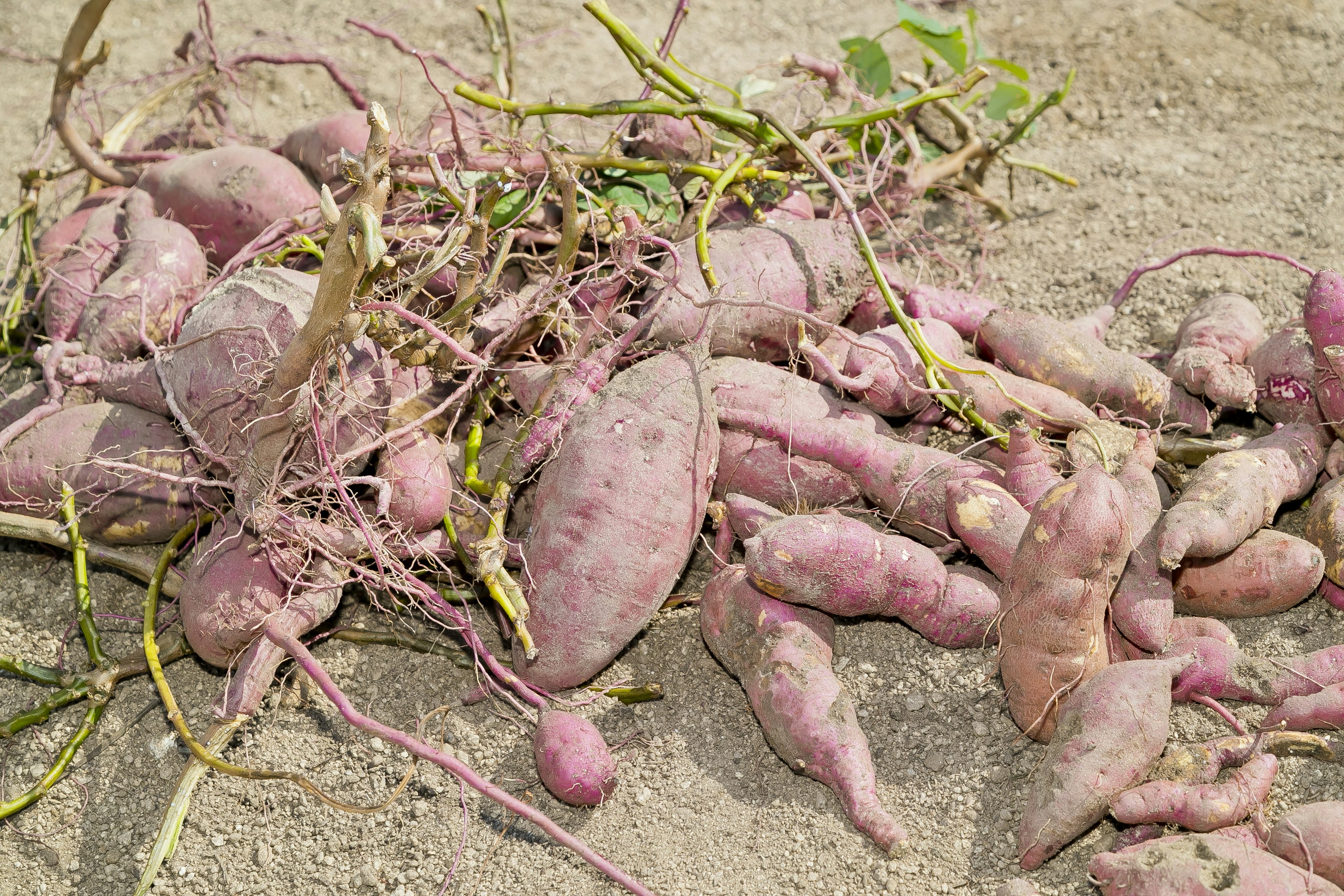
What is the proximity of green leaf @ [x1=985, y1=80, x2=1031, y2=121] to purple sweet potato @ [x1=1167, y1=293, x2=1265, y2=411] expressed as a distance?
0.78m

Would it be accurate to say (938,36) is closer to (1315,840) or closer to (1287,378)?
(1287,378)

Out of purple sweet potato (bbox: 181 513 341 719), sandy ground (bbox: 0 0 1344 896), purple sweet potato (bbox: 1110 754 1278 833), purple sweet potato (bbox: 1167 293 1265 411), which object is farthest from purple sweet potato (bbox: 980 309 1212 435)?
purple sweet potato (bbox: 181 513 341 719)

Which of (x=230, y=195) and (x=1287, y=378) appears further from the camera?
(x=230, y=195)

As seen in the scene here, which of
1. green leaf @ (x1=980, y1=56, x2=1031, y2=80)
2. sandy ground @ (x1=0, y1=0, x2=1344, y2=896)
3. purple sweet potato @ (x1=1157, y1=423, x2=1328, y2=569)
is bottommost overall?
sandy ground @ (x1=0, y1=0, x2=1344, y2=896)

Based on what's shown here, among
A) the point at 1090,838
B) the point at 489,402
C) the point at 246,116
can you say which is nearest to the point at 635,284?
the point at 489,402

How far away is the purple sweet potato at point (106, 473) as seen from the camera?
2.07m

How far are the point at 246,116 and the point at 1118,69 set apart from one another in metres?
2.93

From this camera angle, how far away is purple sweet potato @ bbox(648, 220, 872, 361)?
208cm

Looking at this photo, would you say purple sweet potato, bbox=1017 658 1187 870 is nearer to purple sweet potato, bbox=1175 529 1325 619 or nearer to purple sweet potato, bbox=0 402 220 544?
purple sweet potato, bbox=1175 529 1325 619

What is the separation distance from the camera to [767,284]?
2158 millimetres

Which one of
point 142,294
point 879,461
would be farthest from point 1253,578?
point 142,294

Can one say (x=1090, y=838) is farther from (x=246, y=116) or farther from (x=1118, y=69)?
(x=246, y=116)

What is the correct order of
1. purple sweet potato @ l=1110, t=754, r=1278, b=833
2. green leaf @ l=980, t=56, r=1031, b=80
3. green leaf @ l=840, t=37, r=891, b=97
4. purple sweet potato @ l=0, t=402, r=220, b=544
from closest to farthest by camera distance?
purple sweet potato @ l=1110, t=754, r=1278, b=833
purple sweet potato @ l=0, t=402, r=220, b=544
green leaf @ l=980, t=56, r=1031, b=80
green leaf @ l=840, t=37, r=891, b=97

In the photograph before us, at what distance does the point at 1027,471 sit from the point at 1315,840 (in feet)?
2.53
